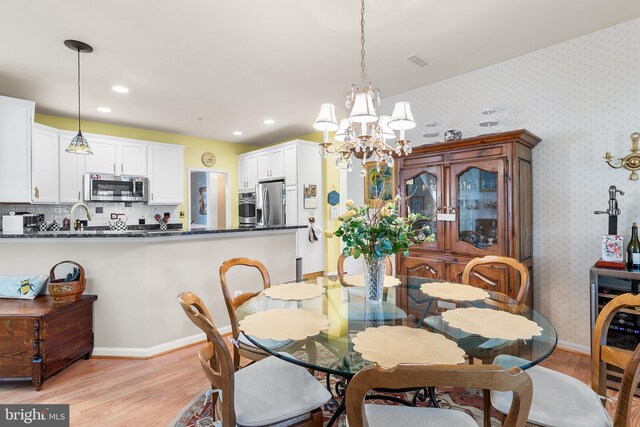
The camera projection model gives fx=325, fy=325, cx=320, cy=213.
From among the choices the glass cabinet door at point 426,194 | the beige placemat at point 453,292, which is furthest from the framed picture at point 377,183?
the beige placemat at point 453,292

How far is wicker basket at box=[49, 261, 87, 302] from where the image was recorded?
8.04 feet

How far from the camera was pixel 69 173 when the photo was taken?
4727 mm

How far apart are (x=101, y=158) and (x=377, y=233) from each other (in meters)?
5.02

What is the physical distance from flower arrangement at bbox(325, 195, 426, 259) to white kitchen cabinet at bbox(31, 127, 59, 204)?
4460 millimetres

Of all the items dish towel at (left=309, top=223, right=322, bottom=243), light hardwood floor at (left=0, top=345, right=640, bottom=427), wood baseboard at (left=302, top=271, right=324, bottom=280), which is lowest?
light hardwood floor at (left=0, top=345, right=640, bottom=427)

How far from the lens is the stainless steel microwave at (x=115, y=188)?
15.9ft

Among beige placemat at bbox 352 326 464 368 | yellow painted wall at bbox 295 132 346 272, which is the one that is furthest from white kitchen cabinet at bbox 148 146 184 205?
beige placemat at bbox 352 326 464 368

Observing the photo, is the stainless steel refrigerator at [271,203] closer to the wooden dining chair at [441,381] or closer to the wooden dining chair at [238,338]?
the wooden dining chair at [238,338]

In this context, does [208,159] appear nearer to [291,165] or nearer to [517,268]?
[291,165]

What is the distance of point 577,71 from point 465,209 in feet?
4.84

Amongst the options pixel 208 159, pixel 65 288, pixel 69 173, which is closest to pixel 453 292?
pixel 65 288

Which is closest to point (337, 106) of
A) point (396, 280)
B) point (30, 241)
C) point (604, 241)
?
point (396, 280)

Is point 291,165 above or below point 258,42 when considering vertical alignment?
below

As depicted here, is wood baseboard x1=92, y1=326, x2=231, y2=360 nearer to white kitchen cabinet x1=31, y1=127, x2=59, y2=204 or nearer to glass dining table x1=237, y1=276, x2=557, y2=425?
glass dining table x1=237, y1=276, x2=557, y2=425
